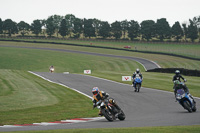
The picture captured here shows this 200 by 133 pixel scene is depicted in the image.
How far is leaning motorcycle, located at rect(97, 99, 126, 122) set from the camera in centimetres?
1457

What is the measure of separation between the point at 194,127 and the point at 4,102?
11.4 m

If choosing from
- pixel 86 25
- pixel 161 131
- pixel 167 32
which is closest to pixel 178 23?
pixel 167 32

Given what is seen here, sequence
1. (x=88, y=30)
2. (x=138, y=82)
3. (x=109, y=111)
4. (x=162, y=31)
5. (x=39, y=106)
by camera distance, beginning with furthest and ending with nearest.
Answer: (x=88, y=30) → (x=162, y=31) → (x=138, y=82) → (x=39, y=106) → (x=109, y=111)

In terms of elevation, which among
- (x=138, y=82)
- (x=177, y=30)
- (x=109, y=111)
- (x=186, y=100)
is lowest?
(x=138, y=82)

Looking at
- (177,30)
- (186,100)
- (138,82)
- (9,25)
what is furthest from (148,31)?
(186,100)

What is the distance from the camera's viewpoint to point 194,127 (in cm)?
1166

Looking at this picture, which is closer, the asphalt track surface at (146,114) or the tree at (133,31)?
the asphalt track surface at (146,114)

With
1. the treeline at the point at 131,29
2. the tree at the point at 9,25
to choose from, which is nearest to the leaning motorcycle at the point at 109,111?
the treeline at the point at 131,29

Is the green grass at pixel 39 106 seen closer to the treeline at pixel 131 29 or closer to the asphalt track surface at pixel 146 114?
the asphalt track surface at pixel 146 114

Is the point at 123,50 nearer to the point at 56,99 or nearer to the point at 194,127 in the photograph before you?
the point at 56,99

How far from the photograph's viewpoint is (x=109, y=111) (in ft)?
48.5

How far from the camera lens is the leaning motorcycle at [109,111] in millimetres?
14570

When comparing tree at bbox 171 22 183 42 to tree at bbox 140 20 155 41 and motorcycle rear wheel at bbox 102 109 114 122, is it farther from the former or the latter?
motorcycle rear wheel at bbox 102 109 114 122

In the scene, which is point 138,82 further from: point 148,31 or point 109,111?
point 148,31
